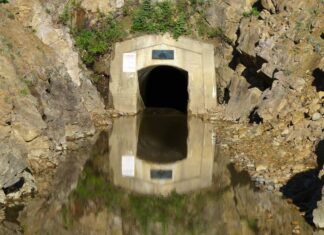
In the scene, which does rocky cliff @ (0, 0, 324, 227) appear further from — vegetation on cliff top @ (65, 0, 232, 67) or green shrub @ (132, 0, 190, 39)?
green shrub @ (132, 0, 190, 39)

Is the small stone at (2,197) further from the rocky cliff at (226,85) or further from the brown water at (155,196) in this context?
the brown water at (155,196)

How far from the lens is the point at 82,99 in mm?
32688

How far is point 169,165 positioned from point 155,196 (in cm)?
396

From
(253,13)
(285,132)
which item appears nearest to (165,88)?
(253,13)

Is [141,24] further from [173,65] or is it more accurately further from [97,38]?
[173,65]

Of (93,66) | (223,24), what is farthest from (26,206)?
(223,24)

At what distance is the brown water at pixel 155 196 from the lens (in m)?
18.6

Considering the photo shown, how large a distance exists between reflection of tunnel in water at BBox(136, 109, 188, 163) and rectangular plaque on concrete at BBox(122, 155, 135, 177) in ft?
1.90

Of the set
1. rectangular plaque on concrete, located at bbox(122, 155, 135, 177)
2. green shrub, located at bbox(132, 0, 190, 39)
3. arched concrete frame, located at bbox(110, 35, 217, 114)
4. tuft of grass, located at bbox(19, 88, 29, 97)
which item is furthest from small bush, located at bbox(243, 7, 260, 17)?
tuft of grass, located at bbox(19, 88, 29, 97)

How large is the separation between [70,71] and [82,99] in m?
1.65

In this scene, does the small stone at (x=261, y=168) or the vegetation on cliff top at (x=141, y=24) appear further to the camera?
the vegetation on cliff top at (x=141, y=24)

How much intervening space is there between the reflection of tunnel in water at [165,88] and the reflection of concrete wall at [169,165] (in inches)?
257

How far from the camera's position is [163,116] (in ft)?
116

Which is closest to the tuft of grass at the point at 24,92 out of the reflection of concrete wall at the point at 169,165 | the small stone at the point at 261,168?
the reflection of concrete wall at the point at 169,165
